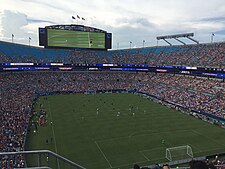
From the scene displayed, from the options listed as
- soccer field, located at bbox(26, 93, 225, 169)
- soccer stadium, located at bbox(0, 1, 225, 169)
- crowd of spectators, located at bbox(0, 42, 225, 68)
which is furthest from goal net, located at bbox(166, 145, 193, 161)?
crowd of spectators, located at bbox(0, 42, 225, 68)

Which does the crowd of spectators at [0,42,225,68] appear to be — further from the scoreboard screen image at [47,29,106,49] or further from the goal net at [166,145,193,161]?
the goal net at [166,145,193,161]

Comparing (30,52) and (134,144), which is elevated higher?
(30,52)

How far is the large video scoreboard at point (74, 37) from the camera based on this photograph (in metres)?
70.4

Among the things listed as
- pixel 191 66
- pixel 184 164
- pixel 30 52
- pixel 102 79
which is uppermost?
pixel 30 52

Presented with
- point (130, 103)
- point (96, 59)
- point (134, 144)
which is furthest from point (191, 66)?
point (134, 144)

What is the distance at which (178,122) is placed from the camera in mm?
35312

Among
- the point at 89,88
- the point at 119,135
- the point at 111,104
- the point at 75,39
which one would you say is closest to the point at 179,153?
the point at 119,135

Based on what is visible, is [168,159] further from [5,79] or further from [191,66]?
[5,79]

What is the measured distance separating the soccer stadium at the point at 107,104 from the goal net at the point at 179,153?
124 mm

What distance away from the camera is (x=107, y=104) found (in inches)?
1873

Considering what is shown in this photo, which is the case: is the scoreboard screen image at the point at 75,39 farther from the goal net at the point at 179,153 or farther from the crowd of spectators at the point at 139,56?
the goal net at the point at 179,153

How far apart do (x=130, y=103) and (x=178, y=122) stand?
15787 millimetres

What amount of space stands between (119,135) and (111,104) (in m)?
18.8

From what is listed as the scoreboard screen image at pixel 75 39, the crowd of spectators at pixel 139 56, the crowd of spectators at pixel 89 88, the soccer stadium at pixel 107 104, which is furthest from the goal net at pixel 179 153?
the scoreboard screen image at pixel 75 39
